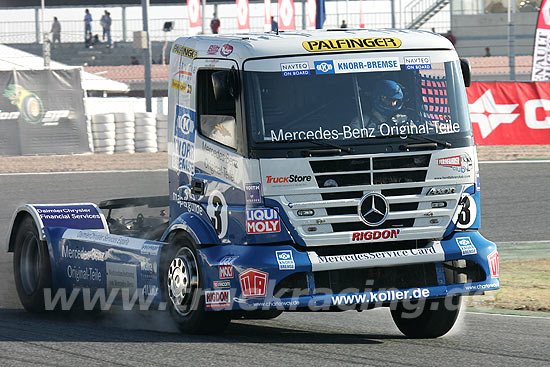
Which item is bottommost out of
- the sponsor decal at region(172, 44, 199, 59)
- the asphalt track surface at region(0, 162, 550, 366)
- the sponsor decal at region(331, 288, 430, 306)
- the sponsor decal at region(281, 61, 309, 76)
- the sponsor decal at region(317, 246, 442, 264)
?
the asphalt track surface at region(0, 162, 550, 366)

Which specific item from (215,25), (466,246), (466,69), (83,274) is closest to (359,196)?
(466,246)

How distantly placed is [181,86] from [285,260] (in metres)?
1.81

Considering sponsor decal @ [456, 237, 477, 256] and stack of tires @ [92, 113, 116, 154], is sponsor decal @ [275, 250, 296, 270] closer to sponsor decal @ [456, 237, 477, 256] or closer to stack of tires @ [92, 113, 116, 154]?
sponsor decal @ [456, 237, 477, 256]

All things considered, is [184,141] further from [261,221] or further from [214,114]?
[261,221]

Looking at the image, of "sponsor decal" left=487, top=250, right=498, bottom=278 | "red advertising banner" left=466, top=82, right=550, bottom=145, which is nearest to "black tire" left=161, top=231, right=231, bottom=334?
"sponsor decal" left=487, top=250, right=498, bottom=278

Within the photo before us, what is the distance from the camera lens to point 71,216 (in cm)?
952

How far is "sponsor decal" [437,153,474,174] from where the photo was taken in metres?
7.36

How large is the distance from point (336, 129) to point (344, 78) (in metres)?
0.40

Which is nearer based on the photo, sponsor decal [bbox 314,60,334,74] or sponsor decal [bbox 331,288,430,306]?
sponsor decal [bbox 331,288,430,306]

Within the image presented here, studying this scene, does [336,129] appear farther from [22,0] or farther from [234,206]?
[22,0]

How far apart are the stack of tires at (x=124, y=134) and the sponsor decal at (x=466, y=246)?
17.8 m

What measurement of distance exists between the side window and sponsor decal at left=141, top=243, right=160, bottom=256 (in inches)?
38.7

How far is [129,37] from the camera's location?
156ft

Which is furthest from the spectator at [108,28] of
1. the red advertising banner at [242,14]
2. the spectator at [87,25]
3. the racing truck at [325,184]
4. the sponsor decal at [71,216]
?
the racing truck at [325,184]
